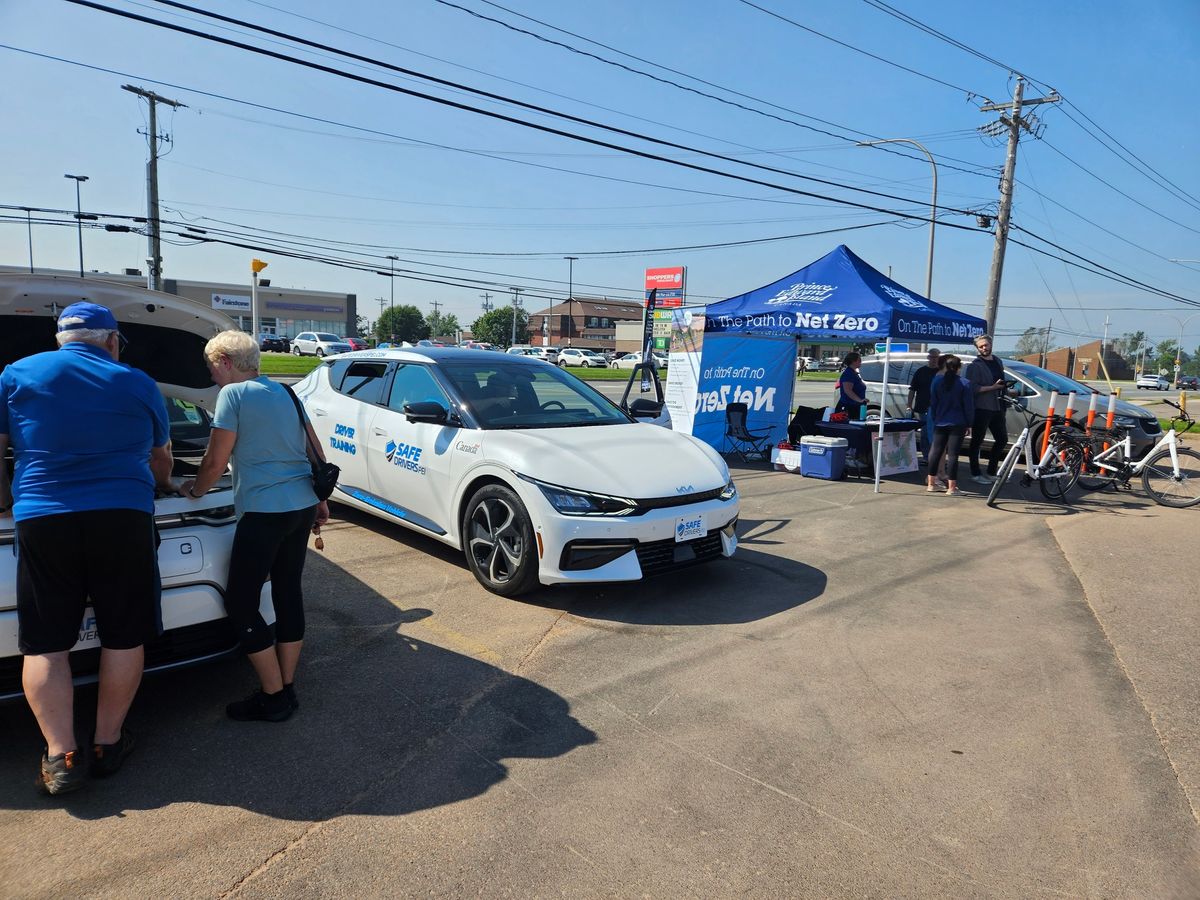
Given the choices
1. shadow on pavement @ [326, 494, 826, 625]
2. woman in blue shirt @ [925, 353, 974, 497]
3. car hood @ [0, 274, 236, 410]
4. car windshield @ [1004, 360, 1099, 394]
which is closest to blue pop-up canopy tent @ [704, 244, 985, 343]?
woman in blue shirt @ [925, 353, 974, 497]

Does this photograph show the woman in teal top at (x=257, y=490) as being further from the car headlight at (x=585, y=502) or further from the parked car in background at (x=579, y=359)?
the parked car in background at (x=579, y=359)

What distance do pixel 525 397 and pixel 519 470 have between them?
1206 millimetres

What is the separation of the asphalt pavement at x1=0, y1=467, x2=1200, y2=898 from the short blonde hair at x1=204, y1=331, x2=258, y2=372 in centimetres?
156

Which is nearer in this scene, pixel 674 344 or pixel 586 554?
pixel 586 554

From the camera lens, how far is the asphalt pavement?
248 cm

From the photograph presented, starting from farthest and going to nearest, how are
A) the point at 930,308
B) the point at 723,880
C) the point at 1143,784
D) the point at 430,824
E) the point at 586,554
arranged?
the point at 930,308 < the point at 586,554 < the point at 1143,784 < the point at 430,824 < the point at 723,880

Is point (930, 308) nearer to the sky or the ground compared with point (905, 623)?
nearer to the sky

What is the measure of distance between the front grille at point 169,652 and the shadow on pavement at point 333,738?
0.52ft

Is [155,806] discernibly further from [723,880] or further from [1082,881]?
[1082,881]

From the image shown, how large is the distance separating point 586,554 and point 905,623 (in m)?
2.13

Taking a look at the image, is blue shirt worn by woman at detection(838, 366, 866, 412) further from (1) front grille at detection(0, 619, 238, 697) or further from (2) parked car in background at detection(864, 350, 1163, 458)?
(1) front grille at detection(0, 619, 238, 697)

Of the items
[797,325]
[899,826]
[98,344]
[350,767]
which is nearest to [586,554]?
[350,767]

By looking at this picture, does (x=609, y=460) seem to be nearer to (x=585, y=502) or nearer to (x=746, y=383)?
(x=585, y=502)

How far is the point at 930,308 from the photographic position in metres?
10.2
